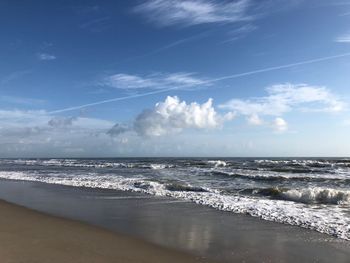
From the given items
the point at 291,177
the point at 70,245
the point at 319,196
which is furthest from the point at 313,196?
the point at 291,177

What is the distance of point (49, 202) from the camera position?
13.9 meters

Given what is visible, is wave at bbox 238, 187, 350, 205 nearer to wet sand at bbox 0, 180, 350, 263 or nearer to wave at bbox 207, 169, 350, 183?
wet sand at bbox 0, 180, 350, 263

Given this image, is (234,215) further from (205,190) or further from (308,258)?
(205,190)

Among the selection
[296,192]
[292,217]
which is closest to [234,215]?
[292,217]

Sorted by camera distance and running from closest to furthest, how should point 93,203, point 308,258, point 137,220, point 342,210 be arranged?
1. point 308,258
2. point 137,220
3. point 342,210
4. point 93,203

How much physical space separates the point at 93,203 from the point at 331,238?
839 centimetres

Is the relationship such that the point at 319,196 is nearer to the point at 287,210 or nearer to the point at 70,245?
the point at 287,210

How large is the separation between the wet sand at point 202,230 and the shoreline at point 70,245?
0.97 feet

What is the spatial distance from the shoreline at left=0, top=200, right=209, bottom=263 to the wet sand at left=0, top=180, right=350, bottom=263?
0.97 ft

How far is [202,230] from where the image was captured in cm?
905

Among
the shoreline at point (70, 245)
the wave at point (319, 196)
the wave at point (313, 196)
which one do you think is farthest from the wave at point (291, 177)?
the shoreline at point (70, 245)

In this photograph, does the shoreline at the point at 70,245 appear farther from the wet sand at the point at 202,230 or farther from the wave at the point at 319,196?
the wave at the point at 319,196

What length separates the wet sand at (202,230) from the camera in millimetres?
7105

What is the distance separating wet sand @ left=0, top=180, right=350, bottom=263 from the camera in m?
7.11
